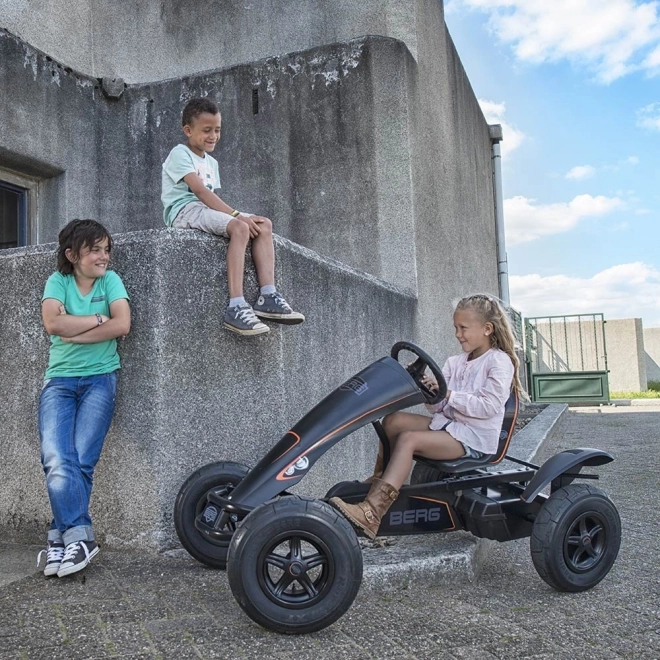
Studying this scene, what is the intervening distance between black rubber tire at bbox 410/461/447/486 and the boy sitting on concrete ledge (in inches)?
38.9

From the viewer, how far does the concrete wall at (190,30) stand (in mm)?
6668

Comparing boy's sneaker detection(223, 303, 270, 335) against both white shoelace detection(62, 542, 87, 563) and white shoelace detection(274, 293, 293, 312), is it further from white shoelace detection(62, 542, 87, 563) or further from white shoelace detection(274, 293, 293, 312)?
white shoelace detection(62, 542, 87, 563)

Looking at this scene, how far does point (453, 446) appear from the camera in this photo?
3141mm

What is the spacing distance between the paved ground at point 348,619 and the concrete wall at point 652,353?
24039mm

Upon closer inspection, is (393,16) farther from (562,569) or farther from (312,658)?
(312,658)

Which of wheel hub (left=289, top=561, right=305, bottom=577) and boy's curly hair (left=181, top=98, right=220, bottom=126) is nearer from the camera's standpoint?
wheel hub (left=289, top=561, right=305, bottom=577)

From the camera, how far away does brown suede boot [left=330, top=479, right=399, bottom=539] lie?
284 centimetres

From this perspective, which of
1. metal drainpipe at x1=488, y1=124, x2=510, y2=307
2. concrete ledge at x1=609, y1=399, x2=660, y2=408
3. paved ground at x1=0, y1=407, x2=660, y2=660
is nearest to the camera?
paved ground at x1=0, y1=407, x2=660, y2=660

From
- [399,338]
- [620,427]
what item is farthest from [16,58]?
[620,427]

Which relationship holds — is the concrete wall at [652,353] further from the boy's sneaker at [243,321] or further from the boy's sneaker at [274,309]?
the boy's sneaker at [243,321]

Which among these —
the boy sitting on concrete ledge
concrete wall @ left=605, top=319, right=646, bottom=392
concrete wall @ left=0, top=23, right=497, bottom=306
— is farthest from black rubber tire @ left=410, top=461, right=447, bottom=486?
concrete wall @ left=605, top=319, right=646, bottom=392

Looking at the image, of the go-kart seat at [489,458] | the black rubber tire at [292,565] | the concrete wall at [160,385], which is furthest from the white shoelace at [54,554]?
the go-kart seat at [489,458]

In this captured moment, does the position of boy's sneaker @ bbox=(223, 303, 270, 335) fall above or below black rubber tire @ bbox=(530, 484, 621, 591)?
above

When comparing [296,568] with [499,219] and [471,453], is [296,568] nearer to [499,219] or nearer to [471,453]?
[471,453]
